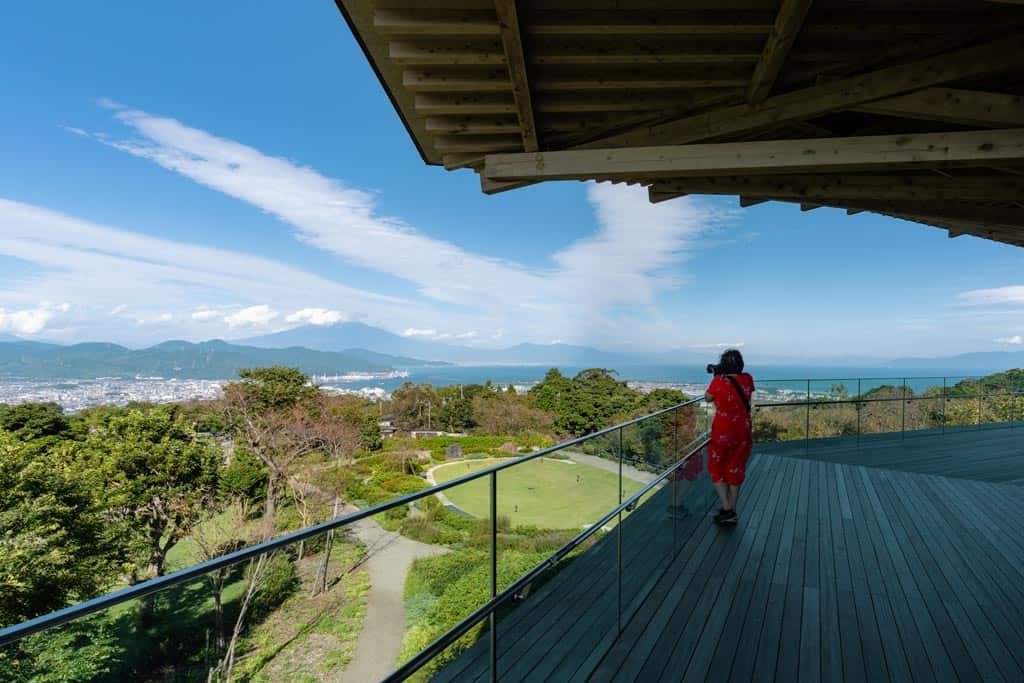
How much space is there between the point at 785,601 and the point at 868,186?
3.26 m

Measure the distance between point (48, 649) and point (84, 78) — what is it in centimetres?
14579

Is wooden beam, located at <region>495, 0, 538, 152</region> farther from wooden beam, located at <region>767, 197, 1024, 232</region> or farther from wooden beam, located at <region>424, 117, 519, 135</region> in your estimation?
wooden beam, located at <region>767, 197, 1024, 232</region>

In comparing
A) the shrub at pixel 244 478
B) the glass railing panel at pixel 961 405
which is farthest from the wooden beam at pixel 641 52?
the shrub at pixel 244 478

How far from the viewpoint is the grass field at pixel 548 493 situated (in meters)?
1.77

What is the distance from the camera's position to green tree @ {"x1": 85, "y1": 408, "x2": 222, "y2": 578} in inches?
607

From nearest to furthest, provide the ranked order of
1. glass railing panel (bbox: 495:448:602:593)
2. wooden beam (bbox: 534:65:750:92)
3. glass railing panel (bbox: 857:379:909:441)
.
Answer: glass railing panel (bbox: 495:448:602:593), wooden beam (bbox: 534:65:750:92), glass railing panel (bbox: 857:379:909:441)

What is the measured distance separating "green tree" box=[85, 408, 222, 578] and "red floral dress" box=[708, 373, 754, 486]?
1776 cm

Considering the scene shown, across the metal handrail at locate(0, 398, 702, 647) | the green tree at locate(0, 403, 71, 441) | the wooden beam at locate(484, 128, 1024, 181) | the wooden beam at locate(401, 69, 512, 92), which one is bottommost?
the green tree at locate(0, 403, 71, 441)

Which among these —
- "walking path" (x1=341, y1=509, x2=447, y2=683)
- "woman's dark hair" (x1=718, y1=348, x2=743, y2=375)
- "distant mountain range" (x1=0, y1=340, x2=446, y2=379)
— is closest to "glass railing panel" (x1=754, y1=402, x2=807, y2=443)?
"woman's dark hair" (x1=718, y1=348, x2=743, y2=375)

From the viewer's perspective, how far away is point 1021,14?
2.30 metres

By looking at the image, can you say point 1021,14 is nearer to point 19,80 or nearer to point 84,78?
point 19,80

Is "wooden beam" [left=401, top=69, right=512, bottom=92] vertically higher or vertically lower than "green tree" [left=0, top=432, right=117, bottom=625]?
higher

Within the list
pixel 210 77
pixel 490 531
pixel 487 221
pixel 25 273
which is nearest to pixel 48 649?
pixel 490 531

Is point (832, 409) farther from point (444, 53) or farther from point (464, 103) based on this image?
point (444, 53)
